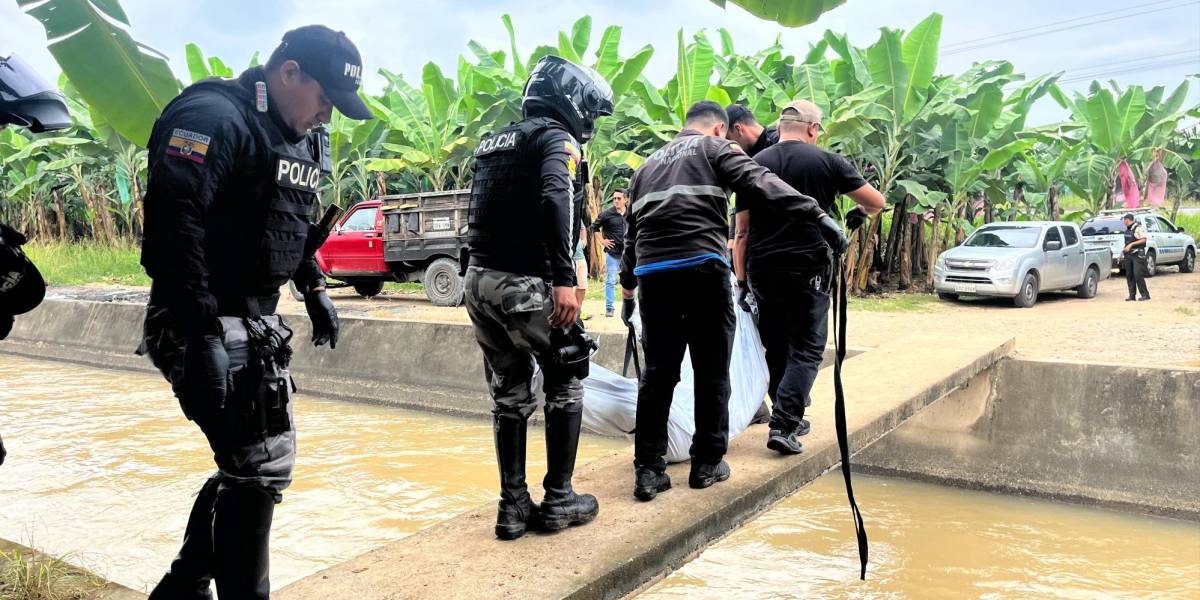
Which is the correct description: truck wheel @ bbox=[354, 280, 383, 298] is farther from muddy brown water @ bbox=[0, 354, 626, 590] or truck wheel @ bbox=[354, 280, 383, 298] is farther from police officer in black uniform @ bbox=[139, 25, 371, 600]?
police officer in black uniform @ bbox=[139, 25, 371, 600]

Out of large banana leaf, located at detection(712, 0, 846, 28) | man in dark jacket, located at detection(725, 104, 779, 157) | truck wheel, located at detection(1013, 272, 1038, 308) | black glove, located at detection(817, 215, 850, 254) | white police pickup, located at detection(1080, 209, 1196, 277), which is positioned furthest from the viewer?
white police pickup, located at detection(1080, 209, 1196, 277)

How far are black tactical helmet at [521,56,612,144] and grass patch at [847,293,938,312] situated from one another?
9.77 m

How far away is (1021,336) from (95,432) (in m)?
9.43

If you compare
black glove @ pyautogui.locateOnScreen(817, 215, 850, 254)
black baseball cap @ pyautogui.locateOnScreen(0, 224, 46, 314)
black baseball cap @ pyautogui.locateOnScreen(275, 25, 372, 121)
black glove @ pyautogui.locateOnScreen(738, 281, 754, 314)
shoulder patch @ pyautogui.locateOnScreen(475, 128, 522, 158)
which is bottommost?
black glove @ pyautogui.locateOnScreen(738, 281, 754, 314)

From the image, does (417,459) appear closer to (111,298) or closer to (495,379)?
(495,379)

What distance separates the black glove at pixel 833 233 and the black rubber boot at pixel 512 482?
1376 mm

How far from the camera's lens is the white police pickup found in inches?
628

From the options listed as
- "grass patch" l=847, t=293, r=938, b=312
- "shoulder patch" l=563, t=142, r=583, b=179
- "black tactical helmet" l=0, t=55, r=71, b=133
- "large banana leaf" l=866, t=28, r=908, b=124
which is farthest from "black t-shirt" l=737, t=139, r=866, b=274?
"grass patch" l=847, t=293, r=938, b=312

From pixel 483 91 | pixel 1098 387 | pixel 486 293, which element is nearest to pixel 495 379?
pixel 486 293

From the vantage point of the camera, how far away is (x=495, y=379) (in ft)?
9.41

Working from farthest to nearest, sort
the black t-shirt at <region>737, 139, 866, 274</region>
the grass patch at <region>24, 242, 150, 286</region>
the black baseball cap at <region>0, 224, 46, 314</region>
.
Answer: the grass patch at <region>24, 242, 150, 286</region>, the black t-shirt at <region>737, 139, 866, 274</region>, the black baseball cap at <region>0, 224, 46, 314</region>

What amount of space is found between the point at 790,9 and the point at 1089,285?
1433 cm

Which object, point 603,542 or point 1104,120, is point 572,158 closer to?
point 603,542

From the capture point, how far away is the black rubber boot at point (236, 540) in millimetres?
2057
